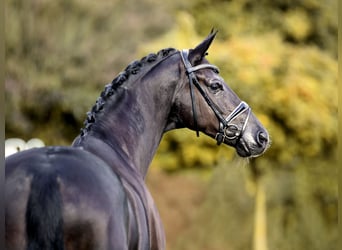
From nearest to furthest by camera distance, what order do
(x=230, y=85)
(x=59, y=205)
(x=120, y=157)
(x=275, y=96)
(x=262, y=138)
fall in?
(x=59, y=205) → (x=120, y=157) → (x=262, y=138) → (x=230, y=85) → (x=275, y=96)

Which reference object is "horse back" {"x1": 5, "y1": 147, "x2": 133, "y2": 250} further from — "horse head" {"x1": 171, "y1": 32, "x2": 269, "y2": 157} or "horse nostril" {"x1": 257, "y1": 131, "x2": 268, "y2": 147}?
"horse nostril" {"x1": 257, "y1": 131, "x2": 268, "y2": 147}

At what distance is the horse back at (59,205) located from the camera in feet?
11.8

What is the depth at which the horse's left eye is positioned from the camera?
4785mm

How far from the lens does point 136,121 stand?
4676 millimetres

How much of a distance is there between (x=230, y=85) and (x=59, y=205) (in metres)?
10.5

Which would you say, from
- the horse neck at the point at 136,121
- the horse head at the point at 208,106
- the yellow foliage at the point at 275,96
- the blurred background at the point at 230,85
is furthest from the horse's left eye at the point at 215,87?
the yellow foliage at the point at 275,96

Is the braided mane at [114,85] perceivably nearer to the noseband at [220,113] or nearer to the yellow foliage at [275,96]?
the noseband at [220,113]

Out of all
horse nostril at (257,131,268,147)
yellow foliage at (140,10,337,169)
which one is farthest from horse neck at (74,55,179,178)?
yellow foliage at (140,10,337,169)

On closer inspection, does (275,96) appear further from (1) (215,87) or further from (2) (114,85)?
(2) (114,85)

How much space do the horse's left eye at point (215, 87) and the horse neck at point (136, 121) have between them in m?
0.20

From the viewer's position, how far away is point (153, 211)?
4.30 m

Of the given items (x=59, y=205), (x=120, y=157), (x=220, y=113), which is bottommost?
(x=59, y=205)

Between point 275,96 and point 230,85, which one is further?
point 275,96

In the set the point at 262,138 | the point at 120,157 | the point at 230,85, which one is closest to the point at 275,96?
the point at 230,85
